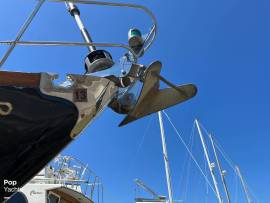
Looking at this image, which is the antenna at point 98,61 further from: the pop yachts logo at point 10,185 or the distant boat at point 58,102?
the pop yachts logo at point 10,185

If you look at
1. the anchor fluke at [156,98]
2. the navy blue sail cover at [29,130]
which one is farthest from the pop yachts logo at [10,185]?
the anchor fluke at [156,98]

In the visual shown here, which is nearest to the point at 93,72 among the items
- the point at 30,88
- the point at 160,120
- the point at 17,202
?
the point at 30,88

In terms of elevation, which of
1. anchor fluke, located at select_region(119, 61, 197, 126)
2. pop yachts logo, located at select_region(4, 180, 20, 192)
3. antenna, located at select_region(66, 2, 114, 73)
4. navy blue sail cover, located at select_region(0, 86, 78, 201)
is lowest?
pop yachts logo, located at select_region(4, 180, 20, 192)

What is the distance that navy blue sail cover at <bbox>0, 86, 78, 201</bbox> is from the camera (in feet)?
11.0

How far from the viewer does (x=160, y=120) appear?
68.2 ft

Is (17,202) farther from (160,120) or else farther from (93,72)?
(160,120)

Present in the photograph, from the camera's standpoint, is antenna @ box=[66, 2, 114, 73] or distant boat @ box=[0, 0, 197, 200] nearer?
distant boat @ box=[0, 0, 197, 200]

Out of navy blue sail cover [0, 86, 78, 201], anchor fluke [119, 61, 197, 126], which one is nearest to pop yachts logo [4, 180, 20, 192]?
navy blue sail cover [0, 86, 78, 201]

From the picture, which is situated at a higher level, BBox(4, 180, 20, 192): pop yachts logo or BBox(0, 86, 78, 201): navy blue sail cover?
BBox(0, 86, 78, 201): navy blue sail cover

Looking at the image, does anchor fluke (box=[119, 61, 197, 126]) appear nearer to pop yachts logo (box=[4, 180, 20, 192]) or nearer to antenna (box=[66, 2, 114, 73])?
antenna (box=[66, 2, 114, 73])

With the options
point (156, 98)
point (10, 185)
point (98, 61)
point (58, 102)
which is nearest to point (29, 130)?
point (58, 102)

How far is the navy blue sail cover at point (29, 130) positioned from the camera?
11.0ft

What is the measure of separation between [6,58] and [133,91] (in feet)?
4.47

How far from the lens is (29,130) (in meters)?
3.43
